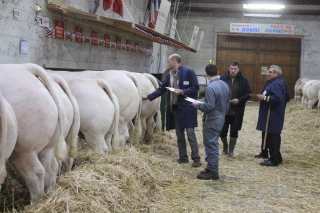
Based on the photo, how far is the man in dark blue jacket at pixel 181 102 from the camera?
611 cm

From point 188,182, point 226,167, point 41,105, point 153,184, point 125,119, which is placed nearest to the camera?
point 41,105

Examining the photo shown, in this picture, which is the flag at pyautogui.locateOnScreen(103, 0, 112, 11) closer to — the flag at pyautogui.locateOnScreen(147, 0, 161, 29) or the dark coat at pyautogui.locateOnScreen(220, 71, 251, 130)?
the flag at pyautogui.locateOnScreen(147, 0, 161, 29)

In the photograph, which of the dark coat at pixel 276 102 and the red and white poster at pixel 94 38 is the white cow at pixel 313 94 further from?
the dark coat at pixel 276 102

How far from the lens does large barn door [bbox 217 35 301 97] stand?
67.4 ft

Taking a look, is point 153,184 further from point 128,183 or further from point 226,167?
point 226,167

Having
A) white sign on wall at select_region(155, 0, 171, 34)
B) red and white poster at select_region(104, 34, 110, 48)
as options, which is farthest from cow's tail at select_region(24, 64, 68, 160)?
white sign on wall at select_region(155, 0, 171, 34)

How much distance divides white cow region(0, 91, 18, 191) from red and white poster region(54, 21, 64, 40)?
5160 millimetres

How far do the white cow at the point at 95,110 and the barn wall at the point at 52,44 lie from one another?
224 centimetres

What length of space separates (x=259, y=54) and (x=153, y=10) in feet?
29.7

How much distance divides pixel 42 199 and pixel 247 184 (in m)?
2.91

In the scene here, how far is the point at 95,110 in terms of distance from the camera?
4.60 meters

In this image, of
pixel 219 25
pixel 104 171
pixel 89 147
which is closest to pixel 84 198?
pixel 104 171

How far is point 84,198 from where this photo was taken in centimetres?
361

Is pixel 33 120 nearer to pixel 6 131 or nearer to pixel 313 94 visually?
pixel 6 131
